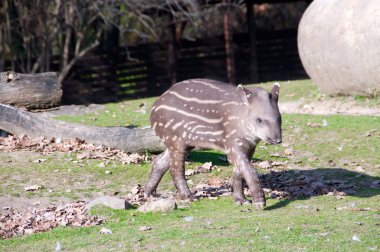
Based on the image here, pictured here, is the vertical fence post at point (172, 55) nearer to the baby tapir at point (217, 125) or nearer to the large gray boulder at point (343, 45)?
the large gray boulder at point (343, 45)

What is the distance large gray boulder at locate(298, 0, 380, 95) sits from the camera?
18.1 m

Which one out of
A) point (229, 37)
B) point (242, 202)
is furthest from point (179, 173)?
point (229, 37)

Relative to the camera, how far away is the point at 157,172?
38.3 ft

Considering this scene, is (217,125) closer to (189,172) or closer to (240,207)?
(240,207)

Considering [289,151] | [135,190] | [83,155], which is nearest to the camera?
[135,190]

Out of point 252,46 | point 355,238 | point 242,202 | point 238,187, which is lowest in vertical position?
point 252,46

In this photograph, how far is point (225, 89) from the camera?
1112cm

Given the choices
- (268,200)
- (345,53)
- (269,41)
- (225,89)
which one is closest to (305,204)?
(268,200)

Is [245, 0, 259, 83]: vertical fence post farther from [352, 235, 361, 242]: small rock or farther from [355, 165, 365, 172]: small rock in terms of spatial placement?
[352, 235, 361, 242]: small rock

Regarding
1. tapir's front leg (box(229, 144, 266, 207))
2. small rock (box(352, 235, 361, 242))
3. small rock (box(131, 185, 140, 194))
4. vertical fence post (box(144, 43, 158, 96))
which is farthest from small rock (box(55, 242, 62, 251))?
vertical fence post (box(144, 43, 158, 96))

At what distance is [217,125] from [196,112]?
32cm

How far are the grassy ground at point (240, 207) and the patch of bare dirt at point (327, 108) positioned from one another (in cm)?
115

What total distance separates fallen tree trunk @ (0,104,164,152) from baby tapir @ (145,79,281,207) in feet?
6.26

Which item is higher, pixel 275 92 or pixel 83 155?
pixel 275 92
